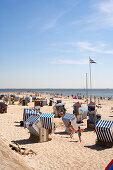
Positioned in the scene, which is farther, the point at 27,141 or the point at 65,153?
the point at 27,141

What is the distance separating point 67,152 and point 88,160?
1444 millimetres

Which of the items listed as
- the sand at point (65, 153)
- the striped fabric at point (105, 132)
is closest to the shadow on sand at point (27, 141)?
the sand at point (65, 153)

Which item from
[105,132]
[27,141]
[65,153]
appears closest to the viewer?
[65,153]

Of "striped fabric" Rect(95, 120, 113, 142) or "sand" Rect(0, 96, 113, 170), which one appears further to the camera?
"striped fabric" Rect(95, 120, 113, 142)

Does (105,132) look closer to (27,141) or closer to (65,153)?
(65,153)

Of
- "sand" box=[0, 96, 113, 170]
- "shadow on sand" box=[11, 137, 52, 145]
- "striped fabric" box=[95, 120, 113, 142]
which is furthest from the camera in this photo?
"shadow on sand" box=[11, 137, 52, 145]

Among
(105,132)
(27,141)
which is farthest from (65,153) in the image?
(27,141)

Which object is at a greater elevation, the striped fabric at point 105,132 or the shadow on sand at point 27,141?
the striped fabric at point 105,132

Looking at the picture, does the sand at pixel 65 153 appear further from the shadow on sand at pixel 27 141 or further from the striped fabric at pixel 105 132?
the striped fabric at pixel 105 132

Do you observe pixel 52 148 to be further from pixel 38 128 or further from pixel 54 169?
pixel 54 169

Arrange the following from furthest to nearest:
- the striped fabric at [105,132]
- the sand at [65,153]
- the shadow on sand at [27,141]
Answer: the shadow on sand at [27,141]
the striped fabric at [105,132]
the sand at [65,153]

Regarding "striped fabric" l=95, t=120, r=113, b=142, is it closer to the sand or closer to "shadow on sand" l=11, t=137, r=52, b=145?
the sand

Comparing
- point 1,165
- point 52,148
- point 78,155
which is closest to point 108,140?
point 78,155

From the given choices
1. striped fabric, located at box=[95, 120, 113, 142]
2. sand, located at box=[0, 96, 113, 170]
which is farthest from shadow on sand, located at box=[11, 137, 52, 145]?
striped fabric, located at box=[95, 120, 113, 142]
